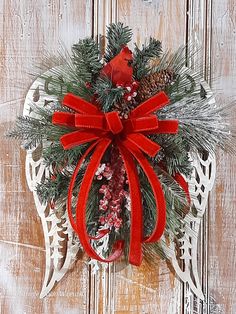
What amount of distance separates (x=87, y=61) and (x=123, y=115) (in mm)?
108

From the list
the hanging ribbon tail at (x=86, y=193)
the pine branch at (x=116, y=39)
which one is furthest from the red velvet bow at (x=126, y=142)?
the pine branch at (x=116, y=39)

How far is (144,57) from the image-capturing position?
96 cm

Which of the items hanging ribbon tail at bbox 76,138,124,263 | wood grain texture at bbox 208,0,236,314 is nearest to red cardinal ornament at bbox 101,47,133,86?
hanging ribbon tail at bbox 76,138,124,263

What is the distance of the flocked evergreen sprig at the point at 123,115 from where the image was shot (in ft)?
3.10

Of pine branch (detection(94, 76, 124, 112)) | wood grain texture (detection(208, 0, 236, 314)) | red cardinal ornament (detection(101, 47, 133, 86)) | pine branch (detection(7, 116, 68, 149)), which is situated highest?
red cardinal ornament (detection(101, 47, 133, 86))

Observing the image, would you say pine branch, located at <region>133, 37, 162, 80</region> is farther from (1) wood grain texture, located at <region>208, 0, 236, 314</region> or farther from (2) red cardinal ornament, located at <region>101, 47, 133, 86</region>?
(1) wood grain texture, located at <region>208, 0, 236, 314</region>

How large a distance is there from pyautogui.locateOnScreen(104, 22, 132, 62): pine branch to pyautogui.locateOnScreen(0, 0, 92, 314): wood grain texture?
0.11 metres

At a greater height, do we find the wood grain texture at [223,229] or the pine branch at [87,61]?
the pine branch at [87,61]

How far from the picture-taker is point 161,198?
897 mm

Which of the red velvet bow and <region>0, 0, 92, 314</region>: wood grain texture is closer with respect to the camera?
the red velvet bow

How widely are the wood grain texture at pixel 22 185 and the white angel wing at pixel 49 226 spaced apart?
0.02 m

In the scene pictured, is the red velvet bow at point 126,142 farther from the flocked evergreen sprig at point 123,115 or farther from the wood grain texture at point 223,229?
the wood grain texture at point 223,229

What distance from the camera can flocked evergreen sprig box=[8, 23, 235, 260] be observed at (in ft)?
3.10

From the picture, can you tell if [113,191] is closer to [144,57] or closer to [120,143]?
[120,143]
